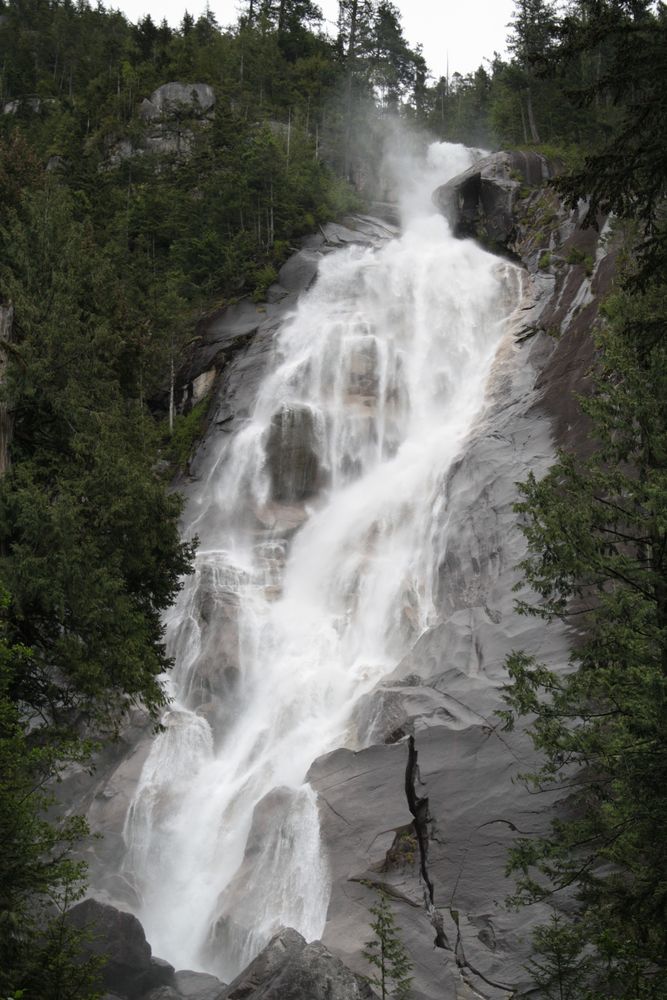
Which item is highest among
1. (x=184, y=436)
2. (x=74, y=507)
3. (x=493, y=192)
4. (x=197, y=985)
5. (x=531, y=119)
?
(x=531, y=119)

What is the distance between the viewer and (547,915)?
1319 cm

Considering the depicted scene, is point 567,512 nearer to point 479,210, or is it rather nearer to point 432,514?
point 432,514

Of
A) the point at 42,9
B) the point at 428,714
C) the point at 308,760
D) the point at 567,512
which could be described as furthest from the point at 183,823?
the point at 42,9

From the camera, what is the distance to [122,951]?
15508mm

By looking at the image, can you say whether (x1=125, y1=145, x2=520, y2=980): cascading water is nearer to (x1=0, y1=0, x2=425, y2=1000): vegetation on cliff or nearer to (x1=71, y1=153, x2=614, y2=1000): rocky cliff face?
(x1=71, y1=153, x2=614, y2=1000): rocky cliff face

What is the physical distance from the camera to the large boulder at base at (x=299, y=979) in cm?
1123

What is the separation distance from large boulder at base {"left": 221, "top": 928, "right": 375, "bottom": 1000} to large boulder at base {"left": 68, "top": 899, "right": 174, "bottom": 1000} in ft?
12.1

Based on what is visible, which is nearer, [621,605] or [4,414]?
[621,605]

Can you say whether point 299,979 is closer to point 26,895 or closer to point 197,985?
point 26,895

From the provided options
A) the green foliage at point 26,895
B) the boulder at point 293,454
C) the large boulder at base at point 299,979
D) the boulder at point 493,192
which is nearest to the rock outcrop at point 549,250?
the boulder at point 493,192

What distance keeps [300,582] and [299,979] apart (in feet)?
50.5

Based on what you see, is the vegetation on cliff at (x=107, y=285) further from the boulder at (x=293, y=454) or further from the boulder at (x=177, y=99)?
the boulder at (x=293, y=454)

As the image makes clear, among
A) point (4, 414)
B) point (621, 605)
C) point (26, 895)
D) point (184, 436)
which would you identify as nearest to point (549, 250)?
point (184, 436)

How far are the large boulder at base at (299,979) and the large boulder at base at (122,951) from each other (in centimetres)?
369
